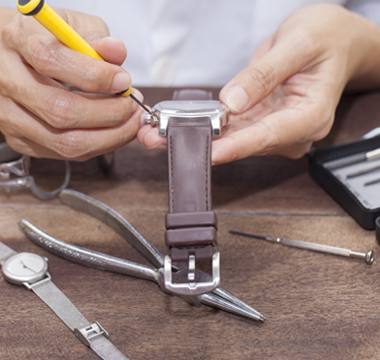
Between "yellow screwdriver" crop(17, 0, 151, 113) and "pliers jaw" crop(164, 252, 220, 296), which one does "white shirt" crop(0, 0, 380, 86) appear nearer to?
"yellow screwdriver" crop(17, 0, 151, 113)

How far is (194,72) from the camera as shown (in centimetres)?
77

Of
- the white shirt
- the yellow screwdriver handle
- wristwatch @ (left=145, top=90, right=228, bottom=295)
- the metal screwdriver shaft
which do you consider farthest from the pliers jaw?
the white shirt

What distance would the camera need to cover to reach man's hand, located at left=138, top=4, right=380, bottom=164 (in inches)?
18.1

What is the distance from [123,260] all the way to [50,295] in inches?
3.0

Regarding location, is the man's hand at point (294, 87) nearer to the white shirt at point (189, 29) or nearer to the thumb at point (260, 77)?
the thumb at point (260, 77)

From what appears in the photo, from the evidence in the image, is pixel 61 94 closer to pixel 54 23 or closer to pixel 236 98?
pixel 54 23

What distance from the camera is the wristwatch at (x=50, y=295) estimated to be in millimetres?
327

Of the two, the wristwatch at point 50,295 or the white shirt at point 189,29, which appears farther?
the white shirt at point 189,29

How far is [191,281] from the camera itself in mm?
336

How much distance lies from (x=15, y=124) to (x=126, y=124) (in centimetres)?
13

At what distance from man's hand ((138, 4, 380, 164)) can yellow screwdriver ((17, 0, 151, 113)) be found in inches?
A: 4.7

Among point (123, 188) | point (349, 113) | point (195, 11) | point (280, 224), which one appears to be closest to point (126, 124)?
point (123, 188)

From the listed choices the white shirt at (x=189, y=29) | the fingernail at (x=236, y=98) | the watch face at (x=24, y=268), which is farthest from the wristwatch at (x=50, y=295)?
the white shirt at (x=189, y=29)

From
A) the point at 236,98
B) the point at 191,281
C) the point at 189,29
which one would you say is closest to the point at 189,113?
the point at 236,98
